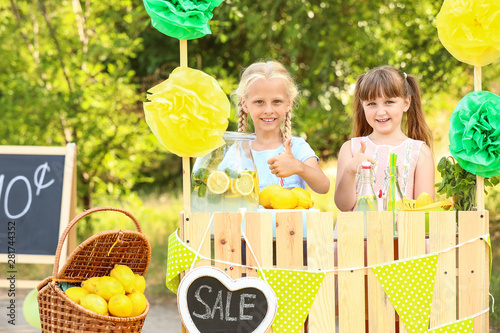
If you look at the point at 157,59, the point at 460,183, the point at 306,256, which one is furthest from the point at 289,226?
the point at 157,59

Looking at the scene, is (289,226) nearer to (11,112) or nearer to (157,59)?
(11,112)

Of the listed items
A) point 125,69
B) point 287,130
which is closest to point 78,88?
point 125,69

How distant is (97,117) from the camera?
6312 millimetres

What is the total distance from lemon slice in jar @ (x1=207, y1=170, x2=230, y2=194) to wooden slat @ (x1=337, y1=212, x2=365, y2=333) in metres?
0.46

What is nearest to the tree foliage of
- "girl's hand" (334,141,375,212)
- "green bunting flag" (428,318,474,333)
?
"girl's hand" (334,141,375,212)

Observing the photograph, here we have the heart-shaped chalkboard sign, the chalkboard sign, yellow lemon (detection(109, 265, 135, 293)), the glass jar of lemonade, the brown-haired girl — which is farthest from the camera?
the chalkboard sign

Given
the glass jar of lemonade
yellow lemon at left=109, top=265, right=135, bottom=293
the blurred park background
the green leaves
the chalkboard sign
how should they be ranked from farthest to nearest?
the blurred park background < the chalkboard sign < yellow lemon at left=109, top=265, right=135, bottom=293 < the green leaves < the glass jar of lemonade

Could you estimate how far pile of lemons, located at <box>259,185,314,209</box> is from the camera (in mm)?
2535

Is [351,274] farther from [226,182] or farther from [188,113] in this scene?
[188,113]

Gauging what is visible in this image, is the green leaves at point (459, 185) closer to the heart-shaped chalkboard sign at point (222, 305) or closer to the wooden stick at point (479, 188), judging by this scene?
the wooden stick at point (479, 188)

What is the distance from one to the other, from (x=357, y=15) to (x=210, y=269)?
15.5ft

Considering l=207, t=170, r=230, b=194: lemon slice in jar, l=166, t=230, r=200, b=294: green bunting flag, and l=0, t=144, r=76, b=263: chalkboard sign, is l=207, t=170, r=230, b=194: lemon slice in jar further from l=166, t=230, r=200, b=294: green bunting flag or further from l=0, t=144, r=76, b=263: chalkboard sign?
l=0, t=144, r=76, b=263: chalkboard sign

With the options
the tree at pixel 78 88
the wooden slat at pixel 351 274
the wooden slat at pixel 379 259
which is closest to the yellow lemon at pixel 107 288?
the wooden slat at pixel 351 274

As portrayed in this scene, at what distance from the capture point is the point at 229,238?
2.33 meters
